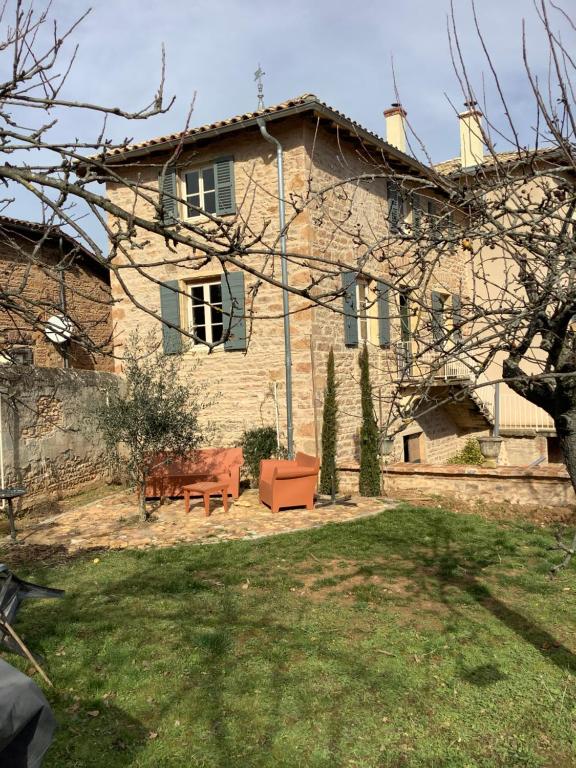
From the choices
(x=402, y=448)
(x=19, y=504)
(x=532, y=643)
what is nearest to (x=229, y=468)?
(x=19, y=504)

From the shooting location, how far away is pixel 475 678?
4133 mm

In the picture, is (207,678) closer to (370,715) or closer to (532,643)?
(370,715)

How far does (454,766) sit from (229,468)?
23.8 ft

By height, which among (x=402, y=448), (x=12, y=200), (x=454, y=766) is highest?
(x=12, y=200)

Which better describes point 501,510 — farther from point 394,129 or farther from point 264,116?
point 394,129

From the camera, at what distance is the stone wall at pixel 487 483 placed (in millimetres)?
9188

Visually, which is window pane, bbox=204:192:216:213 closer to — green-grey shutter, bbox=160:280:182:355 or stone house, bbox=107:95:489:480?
stone house, bbox=107:95:489:480

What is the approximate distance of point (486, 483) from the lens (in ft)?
32.0

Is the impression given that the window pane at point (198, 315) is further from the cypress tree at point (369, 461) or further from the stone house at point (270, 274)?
the cypress tree at point (369, 461)

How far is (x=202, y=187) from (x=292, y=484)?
6.65 metres

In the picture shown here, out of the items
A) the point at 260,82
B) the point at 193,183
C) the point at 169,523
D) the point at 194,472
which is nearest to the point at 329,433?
the point at 194,472

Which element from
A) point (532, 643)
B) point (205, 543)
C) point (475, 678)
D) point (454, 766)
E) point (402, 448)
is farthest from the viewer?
point (402, 448)

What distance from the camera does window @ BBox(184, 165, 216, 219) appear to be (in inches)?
483

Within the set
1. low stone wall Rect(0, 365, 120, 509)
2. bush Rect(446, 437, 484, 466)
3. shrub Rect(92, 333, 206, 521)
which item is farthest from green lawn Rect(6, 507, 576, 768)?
bush Rect(446, 437, 484, 466)
